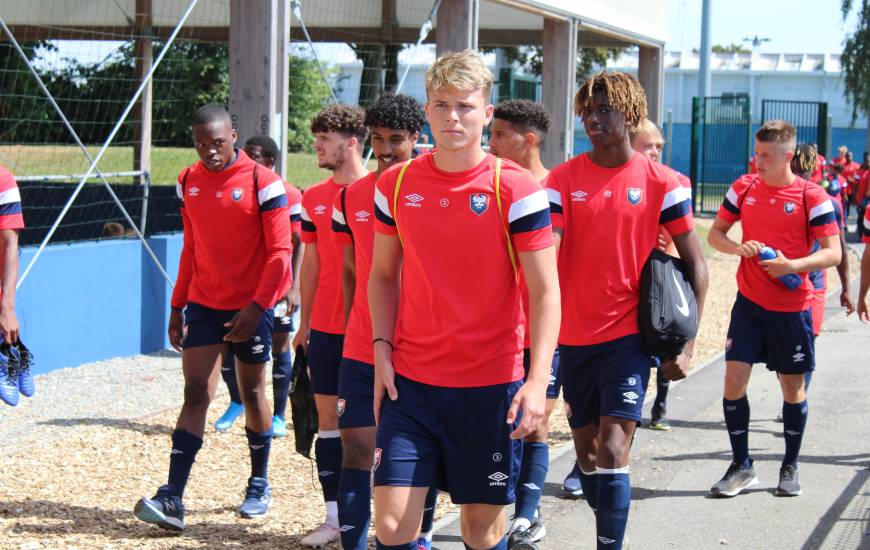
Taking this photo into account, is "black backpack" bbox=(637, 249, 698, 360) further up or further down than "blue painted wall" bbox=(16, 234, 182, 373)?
further up

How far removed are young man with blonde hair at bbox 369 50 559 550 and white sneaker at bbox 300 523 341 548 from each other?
5.89 ft

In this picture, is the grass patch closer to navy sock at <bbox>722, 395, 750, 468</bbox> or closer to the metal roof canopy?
the metal roof canopy

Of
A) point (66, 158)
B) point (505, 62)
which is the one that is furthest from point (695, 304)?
point (505, 62)

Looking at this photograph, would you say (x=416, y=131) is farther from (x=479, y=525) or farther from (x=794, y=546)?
(x=794, y=546)

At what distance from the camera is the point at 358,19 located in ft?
56.5

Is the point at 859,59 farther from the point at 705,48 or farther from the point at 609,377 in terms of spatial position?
the point at 609,377

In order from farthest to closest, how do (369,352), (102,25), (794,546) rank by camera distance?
(102,25) < (794,546) < (369,352)

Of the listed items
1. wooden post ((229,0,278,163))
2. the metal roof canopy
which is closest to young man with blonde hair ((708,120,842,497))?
wooden post ((229,0,278,163))

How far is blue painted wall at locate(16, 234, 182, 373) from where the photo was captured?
964 cm

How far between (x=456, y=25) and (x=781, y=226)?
24.0ft

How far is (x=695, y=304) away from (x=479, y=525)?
1596 millimetres

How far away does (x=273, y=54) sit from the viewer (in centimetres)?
1002

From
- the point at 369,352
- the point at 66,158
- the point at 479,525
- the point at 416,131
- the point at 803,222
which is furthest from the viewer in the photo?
the point at 66,158

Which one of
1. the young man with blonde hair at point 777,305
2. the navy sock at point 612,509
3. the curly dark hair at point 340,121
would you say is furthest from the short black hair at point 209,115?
the young man with blonde hair at point 777,305
